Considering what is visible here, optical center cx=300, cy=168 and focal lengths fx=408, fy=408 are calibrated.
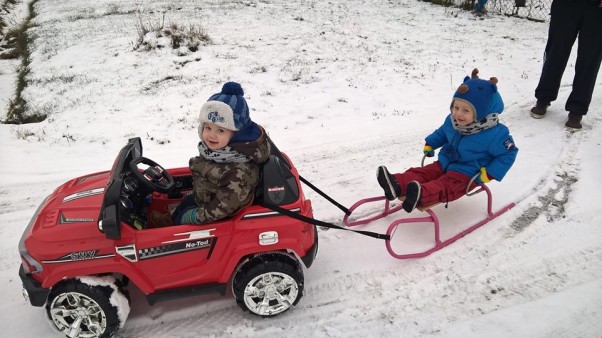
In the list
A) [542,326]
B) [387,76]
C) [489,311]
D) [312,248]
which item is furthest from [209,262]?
[387,76]

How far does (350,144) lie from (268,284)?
118 inches

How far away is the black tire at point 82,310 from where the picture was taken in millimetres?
2725

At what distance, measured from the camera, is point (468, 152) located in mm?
3820

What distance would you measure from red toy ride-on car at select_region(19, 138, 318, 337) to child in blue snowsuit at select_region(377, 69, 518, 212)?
97 centimetres

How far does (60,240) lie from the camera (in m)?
2.72

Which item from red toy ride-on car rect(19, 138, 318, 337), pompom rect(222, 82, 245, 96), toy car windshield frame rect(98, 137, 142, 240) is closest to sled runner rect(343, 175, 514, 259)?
red toy ride-on car rect(19, 138, 318, 337)

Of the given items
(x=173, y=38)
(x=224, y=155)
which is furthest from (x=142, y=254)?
(x=173, y=38)

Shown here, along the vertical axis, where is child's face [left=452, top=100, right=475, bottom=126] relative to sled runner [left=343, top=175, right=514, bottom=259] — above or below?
above

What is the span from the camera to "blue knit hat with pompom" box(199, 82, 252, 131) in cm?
277

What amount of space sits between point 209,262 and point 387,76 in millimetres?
6145

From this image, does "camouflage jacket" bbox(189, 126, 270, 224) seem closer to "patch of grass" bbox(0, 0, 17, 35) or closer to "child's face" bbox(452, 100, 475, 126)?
"child's face" bbox(452, 100, 475, 126)

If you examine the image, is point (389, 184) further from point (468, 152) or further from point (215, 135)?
point (215, 135)

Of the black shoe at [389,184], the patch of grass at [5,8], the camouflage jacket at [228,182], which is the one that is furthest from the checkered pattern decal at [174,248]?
the patch of grass at [5,8]

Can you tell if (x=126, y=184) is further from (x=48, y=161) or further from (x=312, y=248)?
(x=48, y=161)
